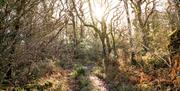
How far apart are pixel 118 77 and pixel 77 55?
12405 millimetres

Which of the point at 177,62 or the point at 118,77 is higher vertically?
the point at 177,62

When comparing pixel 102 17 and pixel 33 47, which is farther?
pixel 102 17

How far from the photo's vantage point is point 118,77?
18328mm

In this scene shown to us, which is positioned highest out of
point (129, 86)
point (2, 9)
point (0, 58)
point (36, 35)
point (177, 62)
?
point (2, 9)

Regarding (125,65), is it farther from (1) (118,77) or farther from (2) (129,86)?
(2) (129,86)

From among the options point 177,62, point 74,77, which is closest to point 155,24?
point 74,77

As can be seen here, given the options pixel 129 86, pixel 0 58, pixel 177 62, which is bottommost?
pixel 129 86

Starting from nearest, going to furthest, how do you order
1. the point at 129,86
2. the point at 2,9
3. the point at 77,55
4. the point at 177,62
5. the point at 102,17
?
1. the point at 2,9
2. the point at 177,62
3. the point at 129,86
4. the point at 102,17
5. the point at 77,55

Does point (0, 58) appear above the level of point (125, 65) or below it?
above

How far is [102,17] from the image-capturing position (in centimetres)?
2447

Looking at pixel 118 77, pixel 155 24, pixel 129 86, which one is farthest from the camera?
pixel 155 24

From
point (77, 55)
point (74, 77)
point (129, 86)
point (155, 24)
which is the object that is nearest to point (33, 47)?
point (129, 86)

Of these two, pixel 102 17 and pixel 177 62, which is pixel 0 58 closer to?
pixel 177 62

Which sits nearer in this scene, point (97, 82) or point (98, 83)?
point (98, 83)
